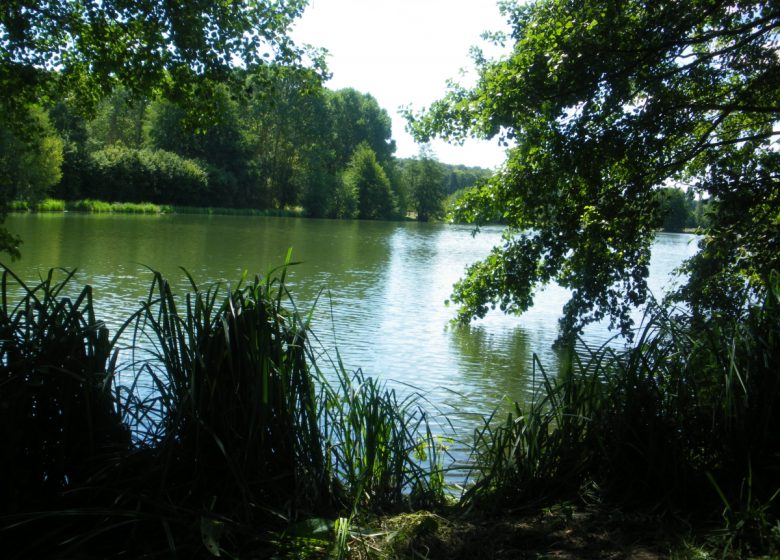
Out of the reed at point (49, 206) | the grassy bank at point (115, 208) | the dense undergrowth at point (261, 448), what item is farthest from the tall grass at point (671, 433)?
the reed at point (49, 206)

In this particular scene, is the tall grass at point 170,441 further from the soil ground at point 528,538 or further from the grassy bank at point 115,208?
the grassy bank at point 115,208

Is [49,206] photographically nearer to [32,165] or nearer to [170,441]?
[32,165]

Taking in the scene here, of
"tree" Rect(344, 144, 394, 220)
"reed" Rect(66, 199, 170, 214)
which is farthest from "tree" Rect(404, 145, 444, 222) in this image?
"reed" Rect(66, 199, 170, 214)

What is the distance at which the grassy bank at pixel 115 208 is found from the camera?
1505 inches

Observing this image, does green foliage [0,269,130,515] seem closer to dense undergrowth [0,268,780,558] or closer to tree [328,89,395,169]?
dense undergrowth [0,268,780,558]

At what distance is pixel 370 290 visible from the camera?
16.6 metres

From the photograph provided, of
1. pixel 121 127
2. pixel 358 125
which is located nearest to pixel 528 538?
pixel 121 127

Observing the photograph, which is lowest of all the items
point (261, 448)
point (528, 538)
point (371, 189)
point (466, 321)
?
point (466, 321)

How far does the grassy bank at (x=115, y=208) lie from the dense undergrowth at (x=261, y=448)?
3379 cm

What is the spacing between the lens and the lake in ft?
30.0

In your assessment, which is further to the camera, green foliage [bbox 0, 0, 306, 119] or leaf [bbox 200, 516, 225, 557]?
green foliage [bbox 0, 0, 306, 119]

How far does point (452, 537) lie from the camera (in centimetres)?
245

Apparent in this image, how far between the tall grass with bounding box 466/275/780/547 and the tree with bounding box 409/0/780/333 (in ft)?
8.73

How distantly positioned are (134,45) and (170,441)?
14.0ft
